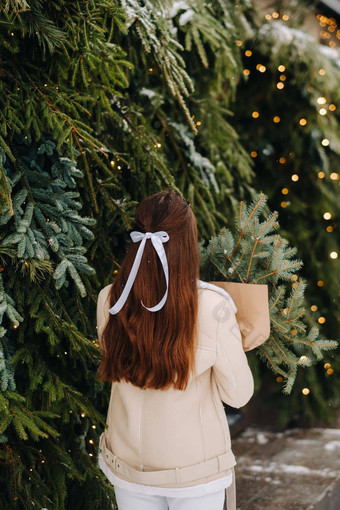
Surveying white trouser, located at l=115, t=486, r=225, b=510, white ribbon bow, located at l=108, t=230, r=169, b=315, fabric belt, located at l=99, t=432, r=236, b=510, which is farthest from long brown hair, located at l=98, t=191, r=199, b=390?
white trouser, located at l=115, t=486, r=225, b=510

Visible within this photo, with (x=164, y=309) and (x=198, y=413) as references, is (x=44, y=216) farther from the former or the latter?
(x=198, y=413)

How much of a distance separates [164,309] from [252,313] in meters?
0.42

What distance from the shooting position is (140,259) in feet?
7.22

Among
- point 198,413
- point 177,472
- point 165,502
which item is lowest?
point 165,502

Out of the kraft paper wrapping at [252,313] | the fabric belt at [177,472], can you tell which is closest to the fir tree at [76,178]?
the kraft paper wrapping at [252,313]

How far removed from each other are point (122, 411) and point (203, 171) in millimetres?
1990

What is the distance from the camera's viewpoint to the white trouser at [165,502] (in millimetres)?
2209

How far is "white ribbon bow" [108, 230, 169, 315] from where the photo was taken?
2.15m

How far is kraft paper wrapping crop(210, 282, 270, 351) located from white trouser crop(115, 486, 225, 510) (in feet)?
1.89

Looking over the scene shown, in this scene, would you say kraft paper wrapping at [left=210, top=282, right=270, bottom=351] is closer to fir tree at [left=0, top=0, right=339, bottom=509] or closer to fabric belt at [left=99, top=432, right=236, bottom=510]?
fir tree at [left=0, top=0, right=339, bottom=509]

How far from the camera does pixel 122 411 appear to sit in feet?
7.72

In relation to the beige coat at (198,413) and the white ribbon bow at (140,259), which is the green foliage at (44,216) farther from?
the beige coat at (198,413)

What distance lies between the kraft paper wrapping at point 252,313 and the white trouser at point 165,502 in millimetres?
577

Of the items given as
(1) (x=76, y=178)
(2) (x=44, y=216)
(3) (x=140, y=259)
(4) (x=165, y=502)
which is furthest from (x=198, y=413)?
(1) (x=76, y=178)
